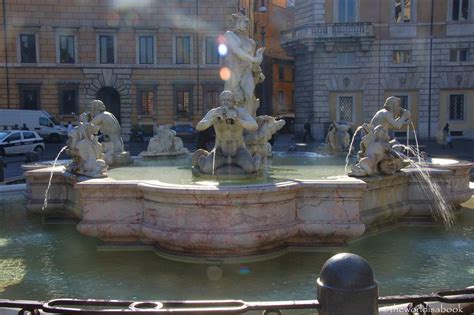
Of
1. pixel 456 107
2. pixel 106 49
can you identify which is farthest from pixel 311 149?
pixel 106 49

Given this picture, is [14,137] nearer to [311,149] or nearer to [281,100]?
[311,149]

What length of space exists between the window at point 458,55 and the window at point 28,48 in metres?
25.3

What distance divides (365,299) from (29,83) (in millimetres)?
35793

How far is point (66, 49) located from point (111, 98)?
4177 millimetres

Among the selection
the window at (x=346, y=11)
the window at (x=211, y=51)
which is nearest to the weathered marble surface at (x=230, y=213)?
the window at (x=346, y=11)

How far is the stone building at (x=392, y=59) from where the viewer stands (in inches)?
1236

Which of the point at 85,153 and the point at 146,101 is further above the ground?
the point at 146,101

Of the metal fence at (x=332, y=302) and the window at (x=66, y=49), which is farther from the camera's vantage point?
the window at (x=66, y=49)

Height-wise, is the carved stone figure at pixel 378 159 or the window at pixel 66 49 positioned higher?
the window at pixel 66 49

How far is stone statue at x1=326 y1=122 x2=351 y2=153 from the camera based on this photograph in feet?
42.4

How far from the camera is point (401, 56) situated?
104 feet

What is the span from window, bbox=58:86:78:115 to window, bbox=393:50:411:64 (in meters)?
19.9

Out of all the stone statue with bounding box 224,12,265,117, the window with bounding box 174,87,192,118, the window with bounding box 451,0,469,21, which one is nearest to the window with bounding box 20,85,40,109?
the window with bounding box 174,87,192,118

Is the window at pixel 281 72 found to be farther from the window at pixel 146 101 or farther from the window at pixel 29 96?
the window at pixel 29 96
